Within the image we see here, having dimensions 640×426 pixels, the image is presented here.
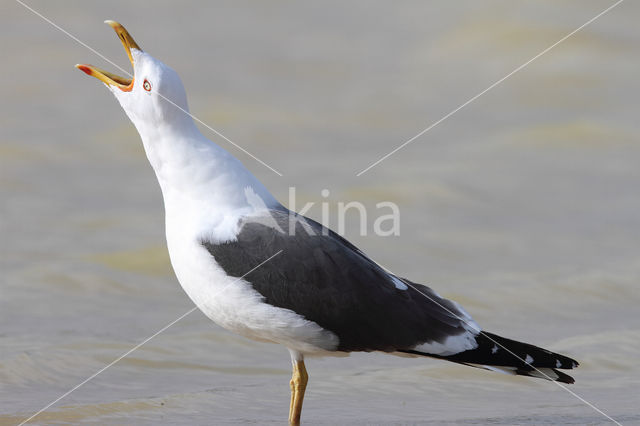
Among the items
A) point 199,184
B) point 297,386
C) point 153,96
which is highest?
point 153,96

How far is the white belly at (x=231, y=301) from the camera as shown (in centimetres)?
453

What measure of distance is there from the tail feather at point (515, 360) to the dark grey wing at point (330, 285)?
12cm

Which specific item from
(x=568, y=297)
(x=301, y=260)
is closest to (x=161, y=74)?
(x=301, y=260)

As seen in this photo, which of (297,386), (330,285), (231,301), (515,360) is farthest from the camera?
(297,386)

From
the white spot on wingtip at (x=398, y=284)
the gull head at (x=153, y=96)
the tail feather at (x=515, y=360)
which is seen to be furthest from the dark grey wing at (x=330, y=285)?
the gull head at (x=153, y=96)

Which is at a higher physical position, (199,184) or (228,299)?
(199,184)

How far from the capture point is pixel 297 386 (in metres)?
4.95

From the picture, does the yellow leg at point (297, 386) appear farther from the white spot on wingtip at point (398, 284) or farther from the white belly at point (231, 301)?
the white spot on wingtip at point (398, 284)

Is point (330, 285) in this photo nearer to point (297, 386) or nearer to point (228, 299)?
point (228, 299)

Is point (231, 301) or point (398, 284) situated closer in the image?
point (231, 301)

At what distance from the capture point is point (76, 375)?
21.1ft

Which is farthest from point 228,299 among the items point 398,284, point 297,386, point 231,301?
point 398,284

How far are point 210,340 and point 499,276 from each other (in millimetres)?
2432

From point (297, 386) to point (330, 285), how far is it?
57 cm
